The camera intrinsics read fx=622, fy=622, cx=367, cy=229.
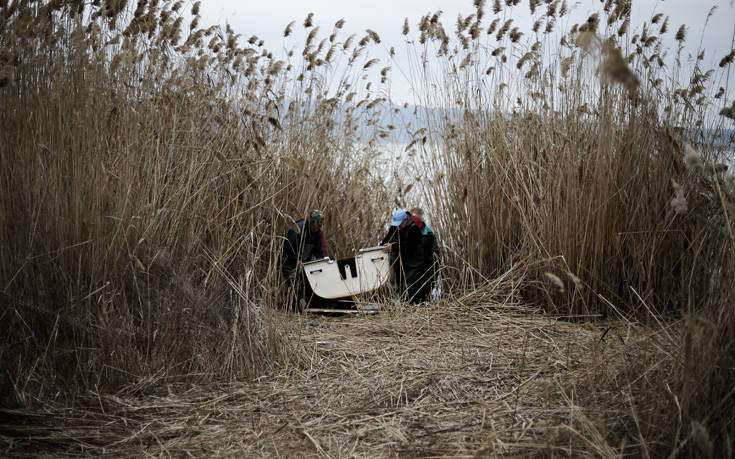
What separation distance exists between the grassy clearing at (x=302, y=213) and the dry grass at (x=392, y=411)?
0.08 ft

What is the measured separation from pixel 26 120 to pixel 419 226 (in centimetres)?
357

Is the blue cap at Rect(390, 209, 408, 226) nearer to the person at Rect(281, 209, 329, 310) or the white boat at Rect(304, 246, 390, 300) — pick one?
the white boat at Rect(304, 246, 390, 300)

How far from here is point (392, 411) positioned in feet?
8.01

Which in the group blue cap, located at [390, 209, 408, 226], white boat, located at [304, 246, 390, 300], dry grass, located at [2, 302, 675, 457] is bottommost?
dry grass, located at [2, 302, 675, 457]

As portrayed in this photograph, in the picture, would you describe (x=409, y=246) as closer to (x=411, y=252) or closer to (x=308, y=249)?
(x=411, y=252)

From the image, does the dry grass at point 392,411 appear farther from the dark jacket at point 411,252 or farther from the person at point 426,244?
the dark jacket at point 411,252

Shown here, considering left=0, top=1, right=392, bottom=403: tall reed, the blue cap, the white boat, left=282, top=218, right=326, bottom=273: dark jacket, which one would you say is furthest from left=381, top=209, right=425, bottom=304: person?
left=0, top=1, right=392, bottom=403: tall reed

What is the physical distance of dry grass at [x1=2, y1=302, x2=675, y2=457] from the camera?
2.03 meters

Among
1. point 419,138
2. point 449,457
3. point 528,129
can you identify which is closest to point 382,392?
point 449,457

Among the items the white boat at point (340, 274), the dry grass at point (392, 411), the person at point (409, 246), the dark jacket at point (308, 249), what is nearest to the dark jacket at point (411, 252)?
the person at point (409, 246)

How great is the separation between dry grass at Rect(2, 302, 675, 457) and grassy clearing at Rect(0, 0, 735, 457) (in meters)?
0.02

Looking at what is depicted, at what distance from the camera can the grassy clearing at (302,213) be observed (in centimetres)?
210

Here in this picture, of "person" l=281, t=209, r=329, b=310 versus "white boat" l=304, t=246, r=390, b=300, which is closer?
"white boat" l=304, t=246, r=390, b=300

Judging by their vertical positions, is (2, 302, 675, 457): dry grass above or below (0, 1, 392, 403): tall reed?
below
